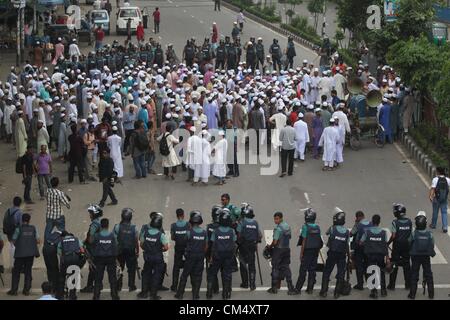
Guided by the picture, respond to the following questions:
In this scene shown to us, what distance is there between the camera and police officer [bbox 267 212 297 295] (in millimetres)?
16969

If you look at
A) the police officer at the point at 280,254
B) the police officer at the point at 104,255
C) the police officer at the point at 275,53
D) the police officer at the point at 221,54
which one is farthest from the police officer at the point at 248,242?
the police officer at the point at 275,53

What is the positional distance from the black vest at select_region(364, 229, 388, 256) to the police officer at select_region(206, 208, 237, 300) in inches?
79.9

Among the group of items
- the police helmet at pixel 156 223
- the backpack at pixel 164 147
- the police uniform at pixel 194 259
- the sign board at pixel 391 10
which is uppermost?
the sign board at pixel 391 10

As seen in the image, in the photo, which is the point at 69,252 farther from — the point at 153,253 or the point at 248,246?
the point at 248,246

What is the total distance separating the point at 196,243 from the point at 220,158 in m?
6.80

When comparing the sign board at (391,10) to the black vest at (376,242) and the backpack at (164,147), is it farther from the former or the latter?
the black vest at (376,242)

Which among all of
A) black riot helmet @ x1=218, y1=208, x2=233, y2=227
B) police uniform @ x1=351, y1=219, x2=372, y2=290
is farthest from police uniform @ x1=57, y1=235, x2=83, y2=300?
police uniform @ x1=351, y1=219, x2=372, y2=290

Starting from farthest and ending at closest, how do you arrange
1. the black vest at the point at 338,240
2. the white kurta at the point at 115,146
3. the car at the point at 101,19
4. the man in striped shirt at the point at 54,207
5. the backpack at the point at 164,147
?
the car at the point at 101,19 < the backpack at the point at 164,147 < the white kurta at the point at 115,146 < the man in striped shirt at the point at 54,207 < the black vest at the point at 338,240

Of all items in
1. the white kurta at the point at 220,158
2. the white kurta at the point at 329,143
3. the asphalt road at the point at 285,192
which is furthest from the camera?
the white kurta at the point at 329,143

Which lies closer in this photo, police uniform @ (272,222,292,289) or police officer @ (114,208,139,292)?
police officer @ (114,208,139,292)

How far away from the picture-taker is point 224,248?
16594 mm

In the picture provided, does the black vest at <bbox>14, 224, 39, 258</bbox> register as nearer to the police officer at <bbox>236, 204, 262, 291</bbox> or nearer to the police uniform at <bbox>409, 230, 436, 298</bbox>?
the police officer at <bbox>236, 204, 262, 291</bbox>

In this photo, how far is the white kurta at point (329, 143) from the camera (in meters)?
24.4

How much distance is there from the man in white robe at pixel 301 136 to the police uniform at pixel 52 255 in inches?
352
